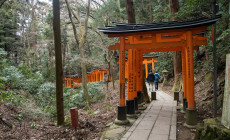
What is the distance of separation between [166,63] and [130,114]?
13964 mm

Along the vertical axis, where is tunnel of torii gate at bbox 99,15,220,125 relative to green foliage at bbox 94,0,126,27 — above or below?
below

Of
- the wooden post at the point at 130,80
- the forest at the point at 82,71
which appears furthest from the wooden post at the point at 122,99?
the wooden post at the point at 130,80

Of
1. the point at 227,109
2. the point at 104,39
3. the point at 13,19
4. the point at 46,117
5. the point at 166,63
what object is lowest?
the point at 46,117

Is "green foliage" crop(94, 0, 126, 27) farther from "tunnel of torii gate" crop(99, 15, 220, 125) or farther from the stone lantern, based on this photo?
the stone lantern

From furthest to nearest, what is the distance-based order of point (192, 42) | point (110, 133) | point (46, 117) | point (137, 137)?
point (46, 117), point (192, 42), point (110, 133), point (137, 137)

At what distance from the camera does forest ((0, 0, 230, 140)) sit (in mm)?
5371

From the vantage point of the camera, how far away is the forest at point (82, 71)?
5.37 m

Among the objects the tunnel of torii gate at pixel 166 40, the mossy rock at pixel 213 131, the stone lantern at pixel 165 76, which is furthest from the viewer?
the stone lantern at pixel 165 76

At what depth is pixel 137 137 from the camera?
4.21 meters

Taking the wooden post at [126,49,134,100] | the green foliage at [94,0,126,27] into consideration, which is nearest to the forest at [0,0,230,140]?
the green foliage at [94,0,126,27]

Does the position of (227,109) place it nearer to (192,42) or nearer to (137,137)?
(137,137)

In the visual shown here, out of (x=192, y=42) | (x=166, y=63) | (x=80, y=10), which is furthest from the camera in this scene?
(x=166, y=63)

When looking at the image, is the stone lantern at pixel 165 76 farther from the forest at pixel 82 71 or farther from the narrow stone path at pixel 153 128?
the narrow stone path at pixel 153 128

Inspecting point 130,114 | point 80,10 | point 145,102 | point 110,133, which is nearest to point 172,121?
point 130,114
